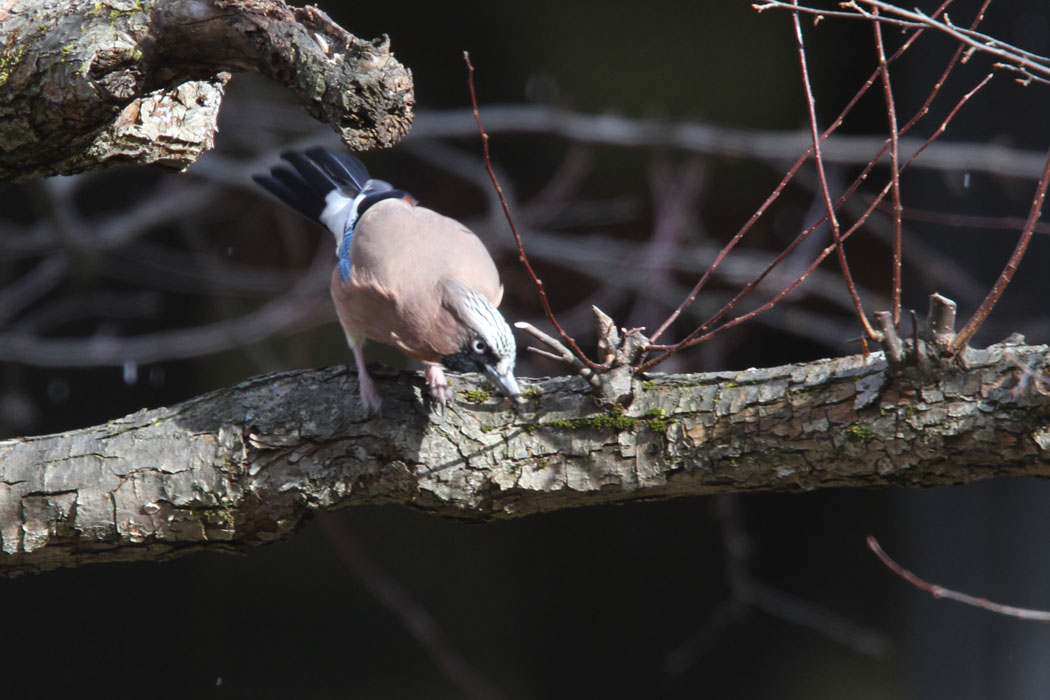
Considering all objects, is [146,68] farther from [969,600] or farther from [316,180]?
[969,600]

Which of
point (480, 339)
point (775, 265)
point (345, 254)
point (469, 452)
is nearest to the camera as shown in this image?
point (775, 265)

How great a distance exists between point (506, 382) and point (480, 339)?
0.22 m

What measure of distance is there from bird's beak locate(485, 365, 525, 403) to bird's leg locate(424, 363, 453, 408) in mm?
87

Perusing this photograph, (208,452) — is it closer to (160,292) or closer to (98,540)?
(98,540)

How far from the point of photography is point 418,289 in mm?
2051

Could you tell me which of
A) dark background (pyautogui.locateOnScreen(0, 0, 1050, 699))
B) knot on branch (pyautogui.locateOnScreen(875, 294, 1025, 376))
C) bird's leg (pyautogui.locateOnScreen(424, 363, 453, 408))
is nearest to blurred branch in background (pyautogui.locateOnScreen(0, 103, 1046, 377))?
dark background (pyautogui.locateOnScreen(0, 0, 1050, 699))

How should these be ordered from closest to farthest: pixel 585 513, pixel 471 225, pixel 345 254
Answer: pixel 345 254
pixel 471 225
pixel 585 513

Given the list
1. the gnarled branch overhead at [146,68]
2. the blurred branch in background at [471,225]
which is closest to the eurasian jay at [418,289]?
the gnarled branch overhead at [146,68]

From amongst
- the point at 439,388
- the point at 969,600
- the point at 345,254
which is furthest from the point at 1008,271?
the point at 345,254

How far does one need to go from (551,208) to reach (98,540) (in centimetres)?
230

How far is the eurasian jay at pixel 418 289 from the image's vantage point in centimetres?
190

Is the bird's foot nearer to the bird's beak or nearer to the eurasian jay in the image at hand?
the eurasian jay

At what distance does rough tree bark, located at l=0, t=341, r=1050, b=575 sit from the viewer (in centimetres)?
143

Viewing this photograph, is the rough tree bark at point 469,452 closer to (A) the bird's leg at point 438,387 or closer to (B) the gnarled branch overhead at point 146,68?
(A) the bird's leg at point 438,387
